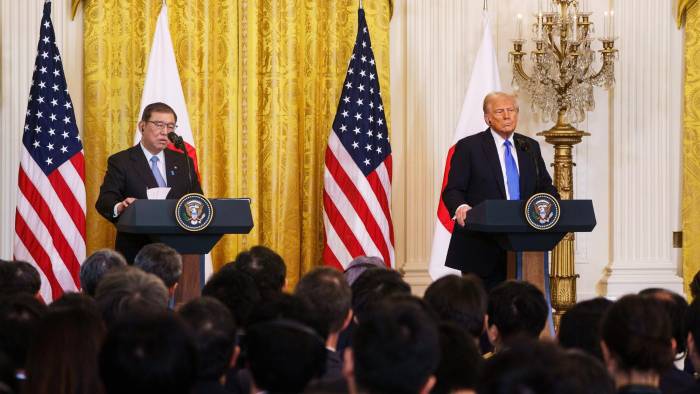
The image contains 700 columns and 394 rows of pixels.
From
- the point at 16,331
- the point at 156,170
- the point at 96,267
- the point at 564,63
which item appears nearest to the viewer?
the point at 16,331

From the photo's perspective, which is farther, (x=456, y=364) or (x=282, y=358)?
(x=456, y=364)

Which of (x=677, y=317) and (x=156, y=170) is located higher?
(x=156, y=170)

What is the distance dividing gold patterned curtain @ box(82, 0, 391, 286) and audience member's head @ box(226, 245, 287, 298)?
3.48 m

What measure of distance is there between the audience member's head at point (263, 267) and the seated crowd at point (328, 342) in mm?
573

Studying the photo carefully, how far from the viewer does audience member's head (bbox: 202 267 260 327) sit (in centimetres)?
362

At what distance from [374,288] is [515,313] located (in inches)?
22.8

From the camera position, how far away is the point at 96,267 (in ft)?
14.4

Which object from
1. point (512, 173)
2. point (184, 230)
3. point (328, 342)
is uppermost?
point (512, 173)

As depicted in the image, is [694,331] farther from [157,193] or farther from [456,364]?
[157,193]

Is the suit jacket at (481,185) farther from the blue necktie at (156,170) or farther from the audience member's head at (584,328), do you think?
the audience member's head at (584,328)

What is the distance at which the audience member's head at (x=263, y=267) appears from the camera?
435 centimetres

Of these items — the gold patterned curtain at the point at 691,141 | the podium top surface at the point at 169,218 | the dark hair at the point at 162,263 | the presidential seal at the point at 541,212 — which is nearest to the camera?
the dark hair at the point at 162,263

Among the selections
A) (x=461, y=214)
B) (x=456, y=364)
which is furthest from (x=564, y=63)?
(x=456, y=364)

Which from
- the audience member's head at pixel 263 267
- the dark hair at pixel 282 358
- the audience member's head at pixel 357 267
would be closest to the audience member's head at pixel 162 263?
the audience member's head at pixel 263 267
